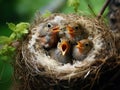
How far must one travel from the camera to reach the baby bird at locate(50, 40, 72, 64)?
4.01 m

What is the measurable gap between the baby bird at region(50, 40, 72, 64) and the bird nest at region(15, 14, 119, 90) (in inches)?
1.4

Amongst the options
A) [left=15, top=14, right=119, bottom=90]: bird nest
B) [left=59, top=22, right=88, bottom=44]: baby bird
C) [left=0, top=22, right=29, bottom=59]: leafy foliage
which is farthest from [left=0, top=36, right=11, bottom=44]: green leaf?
[left=59, top=22, right=88, bottom=44]: baby bird

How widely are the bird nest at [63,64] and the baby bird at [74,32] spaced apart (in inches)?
1.2

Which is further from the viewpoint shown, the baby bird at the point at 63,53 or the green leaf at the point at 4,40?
the baby bird at the point at 63,53

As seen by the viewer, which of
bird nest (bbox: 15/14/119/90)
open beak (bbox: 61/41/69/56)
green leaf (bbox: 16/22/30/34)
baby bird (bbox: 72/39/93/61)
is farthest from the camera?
open beak (bbox: 61/41/69/56)

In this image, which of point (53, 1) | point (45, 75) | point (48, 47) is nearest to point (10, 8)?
Result: point (53, 1)

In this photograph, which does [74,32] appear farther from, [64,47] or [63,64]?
[63,64]

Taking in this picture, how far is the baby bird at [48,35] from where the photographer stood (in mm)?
4090

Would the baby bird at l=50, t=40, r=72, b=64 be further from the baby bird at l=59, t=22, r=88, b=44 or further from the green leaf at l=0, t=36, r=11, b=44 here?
the green leaf at l=0, t=36, r=11, b=44

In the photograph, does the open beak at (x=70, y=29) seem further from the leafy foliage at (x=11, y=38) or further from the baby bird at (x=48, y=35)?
the leafy foliage at (x=11, y=38)

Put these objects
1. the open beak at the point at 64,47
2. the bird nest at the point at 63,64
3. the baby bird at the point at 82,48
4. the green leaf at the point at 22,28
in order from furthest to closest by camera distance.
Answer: the open beak at the point at 64,47 < the baby bird at the point at 82,48 < the green leaf at the point at 22,28 < the bird nest at the point at 63,64

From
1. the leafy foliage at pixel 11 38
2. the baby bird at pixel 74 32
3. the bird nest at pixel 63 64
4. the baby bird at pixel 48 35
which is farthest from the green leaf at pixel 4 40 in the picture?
the baby bird at pixel 74 32

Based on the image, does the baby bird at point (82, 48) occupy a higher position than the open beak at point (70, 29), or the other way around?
the open beak at point (70, 29)

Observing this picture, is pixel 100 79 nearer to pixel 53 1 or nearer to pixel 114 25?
pixel 114 25
